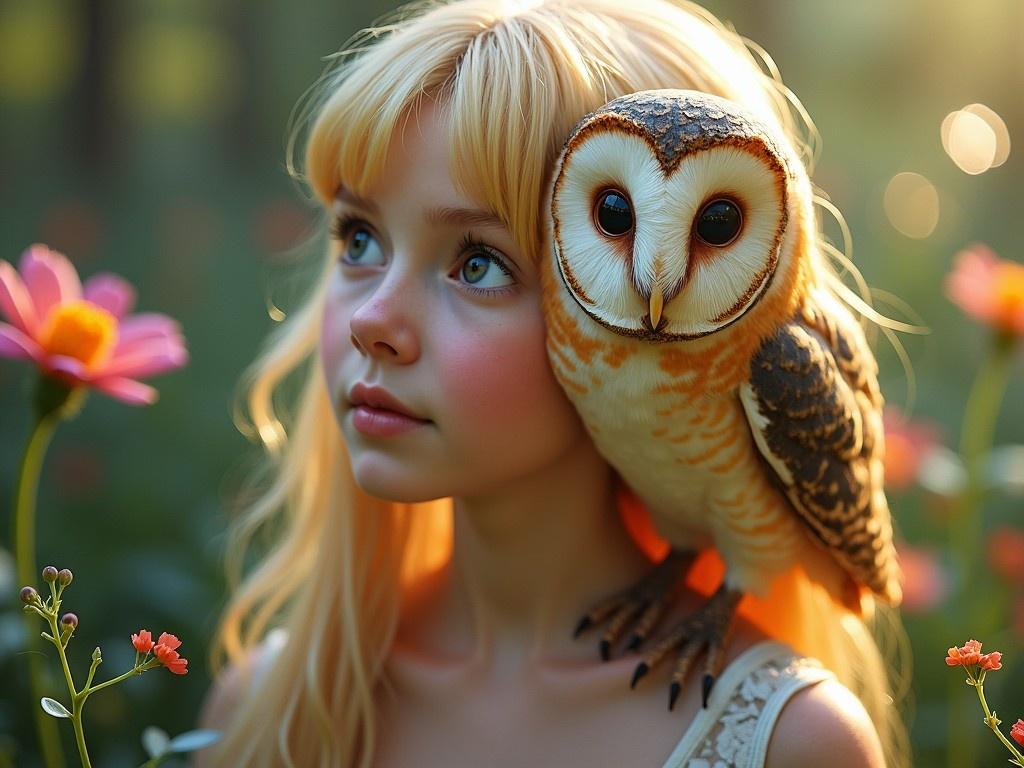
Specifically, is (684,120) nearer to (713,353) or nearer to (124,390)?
(713,353)

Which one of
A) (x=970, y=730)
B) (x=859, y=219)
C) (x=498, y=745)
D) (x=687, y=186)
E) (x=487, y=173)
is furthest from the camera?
(x=859, y=219)

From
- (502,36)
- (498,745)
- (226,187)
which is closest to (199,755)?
(498,745)

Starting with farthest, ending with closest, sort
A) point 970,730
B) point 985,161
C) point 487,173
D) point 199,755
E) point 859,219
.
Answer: point 859,219, point 985,161, point 970,730, point 199,755, point 487,173

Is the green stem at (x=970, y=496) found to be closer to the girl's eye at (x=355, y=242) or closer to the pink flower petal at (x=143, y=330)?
the girl's eye at (x=355, y=242)

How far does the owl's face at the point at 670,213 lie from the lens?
932mm

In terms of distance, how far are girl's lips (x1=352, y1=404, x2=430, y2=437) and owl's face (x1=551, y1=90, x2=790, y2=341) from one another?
21 centimetres

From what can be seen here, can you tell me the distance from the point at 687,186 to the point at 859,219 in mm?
2869

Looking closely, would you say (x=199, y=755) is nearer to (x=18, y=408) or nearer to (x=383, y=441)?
(x=383, y=441)

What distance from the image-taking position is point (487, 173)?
104 cm

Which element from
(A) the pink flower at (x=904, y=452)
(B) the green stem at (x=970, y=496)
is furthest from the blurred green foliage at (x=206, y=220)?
(A) the pink flower at (x=904, y=452)

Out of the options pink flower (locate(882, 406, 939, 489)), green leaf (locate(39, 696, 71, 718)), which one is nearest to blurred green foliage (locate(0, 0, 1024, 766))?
pink flower (locate(882, 406, 939, 489))

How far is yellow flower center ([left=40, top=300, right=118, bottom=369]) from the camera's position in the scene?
1.19 meters

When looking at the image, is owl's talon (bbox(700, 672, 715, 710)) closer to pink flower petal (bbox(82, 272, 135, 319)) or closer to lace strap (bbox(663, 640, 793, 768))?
lace strap (bbox(663, 640, 793, 768))

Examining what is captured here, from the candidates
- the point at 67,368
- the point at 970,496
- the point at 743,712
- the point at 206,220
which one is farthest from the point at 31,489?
the point at 206,220
